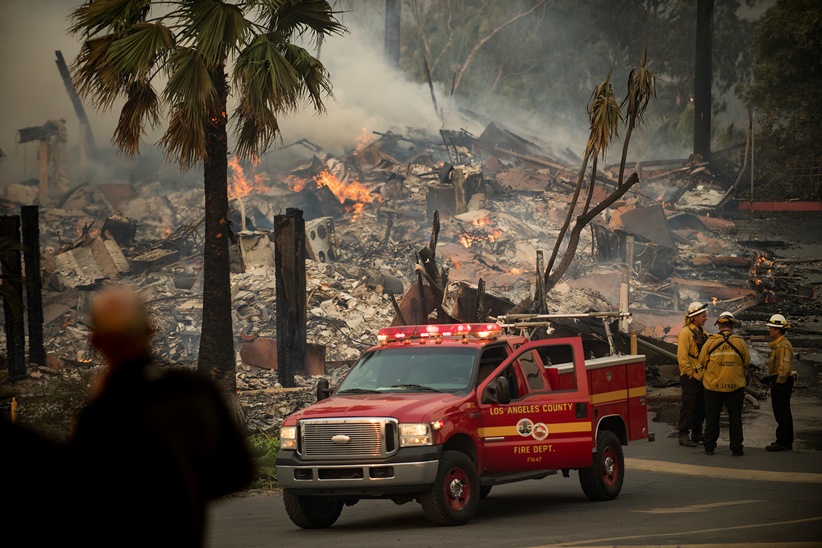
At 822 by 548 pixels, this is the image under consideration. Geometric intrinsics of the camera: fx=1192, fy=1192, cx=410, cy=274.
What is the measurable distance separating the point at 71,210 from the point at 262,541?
95.3 feet

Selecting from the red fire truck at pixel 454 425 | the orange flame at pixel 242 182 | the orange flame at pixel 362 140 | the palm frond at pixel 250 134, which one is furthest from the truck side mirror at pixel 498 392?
the orange flame at pixel 362 140

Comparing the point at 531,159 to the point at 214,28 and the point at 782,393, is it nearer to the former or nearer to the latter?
the point at 214,28

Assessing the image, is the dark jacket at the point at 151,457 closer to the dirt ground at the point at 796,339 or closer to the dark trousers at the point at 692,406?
the dark trousers at the point at 692,406

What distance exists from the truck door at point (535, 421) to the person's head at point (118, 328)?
789 cm

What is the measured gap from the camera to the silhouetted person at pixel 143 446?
3.23 meters

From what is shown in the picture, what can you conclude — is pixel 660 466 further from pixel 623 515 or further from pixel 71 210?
pixel 71 210

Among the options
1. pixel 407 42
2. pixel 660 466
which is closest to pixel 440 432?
pixel 660 466

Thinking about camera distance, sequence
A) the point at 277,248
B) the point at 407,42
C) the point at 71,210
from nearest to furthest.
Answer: the point at 277,248 < the point at 71,210 < the point at 407,42

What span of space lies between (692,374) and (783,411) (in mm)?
1226

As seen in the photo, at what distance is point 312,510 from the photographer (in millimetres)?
10891

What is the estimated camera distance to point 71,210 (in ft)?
122

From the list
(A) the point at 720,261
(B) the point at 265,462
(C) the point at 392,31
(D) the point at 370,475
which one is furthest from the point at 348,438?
(C) the point at 392,31

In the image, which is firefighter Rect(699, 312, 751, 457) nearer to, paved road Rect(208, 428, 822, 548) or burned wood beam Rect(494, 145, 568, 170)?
paved road Rect(208, 428, 822, 548)

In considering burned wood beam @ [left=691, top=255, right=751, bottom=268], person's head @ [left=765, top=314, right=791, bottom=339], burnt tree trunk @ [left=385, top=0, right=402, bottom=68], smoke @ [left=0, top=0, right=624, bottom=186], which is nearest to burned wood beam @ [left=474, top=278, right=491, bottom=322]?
person's head @ [left=765, top=314, right=791, bottom=339]
